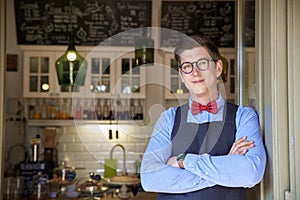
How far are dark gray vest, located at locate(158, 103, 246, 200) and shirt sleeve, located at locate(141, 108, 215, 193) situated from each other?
0.09 ft

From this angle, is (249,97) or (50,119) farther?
(50,119)

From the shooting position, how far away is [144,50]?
2.85m

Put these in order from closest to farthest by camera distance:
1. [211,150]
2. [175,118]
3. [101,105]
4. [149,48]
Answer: [211,150] → [175,118] → [149,48] → [101,105]

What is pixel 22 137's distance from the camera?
4.44m

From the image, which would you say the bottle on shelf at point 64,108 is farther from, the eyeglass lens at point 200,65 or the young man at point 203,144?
the eyeglass lens at point 200,65

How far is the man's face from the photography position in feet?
4.94

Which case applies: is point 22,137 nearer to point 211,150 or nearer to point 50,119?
point 50,119

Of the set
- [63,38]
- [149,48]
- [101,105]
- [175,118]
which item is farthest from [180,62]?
[63,38]

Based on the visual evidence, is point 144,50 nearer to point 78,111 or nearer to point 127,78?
point 127,78

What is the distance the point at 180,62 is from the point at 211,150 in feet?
1.24

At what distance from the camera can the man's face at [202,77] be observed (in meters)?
1.50

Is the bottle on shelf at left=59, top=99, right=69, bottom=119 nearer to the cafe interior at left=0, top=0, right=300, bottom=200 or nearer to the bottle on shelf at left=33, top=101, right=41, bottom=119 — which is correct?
the cafe interior at left=0, top=0, right=300, bottom=200

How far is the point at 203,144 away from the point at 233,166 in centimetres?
21

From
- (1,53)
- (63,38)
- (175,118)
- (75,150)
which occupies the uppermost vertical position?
(63,38)
